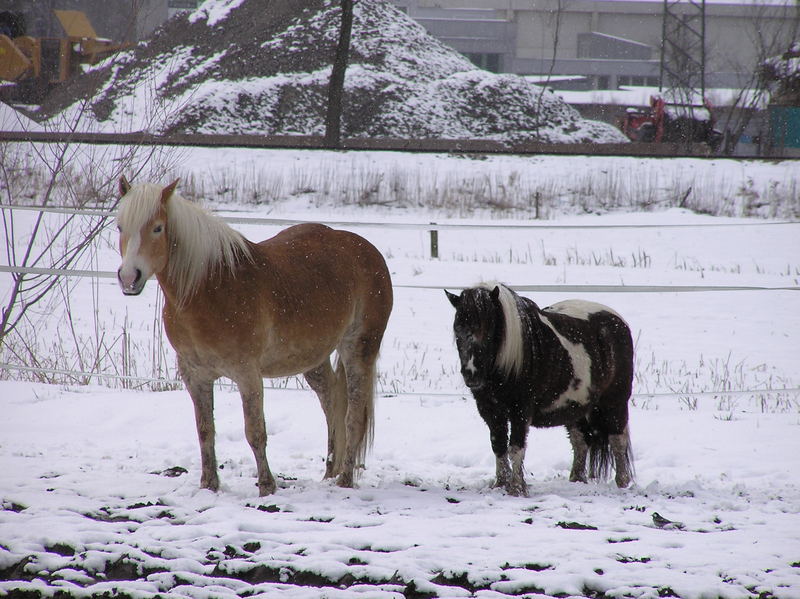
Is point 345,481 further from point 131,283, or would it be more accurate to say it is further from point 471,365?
point 131,283

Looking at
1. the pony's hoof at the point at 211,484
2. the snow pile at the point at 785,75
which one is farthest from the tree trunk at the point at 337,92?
the pony's hoof at the point at 211,484

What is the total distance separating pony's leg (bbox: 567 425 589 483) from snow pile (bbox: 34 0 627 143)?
21.9 meters

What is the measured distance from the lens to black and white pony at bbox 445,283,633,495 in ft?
14.6

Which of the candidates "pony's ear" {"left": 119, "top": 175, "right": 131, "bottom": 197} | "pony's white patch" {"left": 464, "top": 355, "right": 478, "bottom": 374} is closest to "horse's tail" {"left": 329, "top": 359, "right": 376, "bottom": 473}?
"pony's white patch" {"left": 464, "top": 355, "right": 478, "bottom": 374}

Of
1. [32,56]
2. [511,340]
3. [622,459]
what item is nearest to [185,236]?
[511,340]

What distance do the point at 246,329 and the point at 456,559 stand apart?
61.7 inches

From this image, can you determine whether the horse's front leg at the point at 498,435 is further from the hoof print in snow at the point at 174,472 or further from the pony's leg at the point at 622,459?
the hoof print in snow at the point at 174,472

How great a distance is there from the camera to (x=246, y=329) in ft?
13.7

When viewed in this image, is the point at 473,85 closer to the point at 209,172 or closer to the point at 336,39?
the point at 336,39

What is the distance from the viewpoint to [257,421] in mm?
4309

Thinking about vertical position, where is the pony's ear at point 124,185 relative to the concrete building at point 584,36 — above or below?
below

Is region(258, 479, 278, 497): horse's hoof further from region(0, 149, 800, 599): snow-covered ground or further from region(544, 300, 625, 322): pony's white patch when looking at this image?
region(544, 300, 625, 322): pony's white patch

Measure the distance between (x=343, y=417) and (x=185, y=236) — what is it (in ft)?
5.17

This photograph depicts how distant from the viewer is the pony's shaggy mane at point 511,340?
14.7ft
